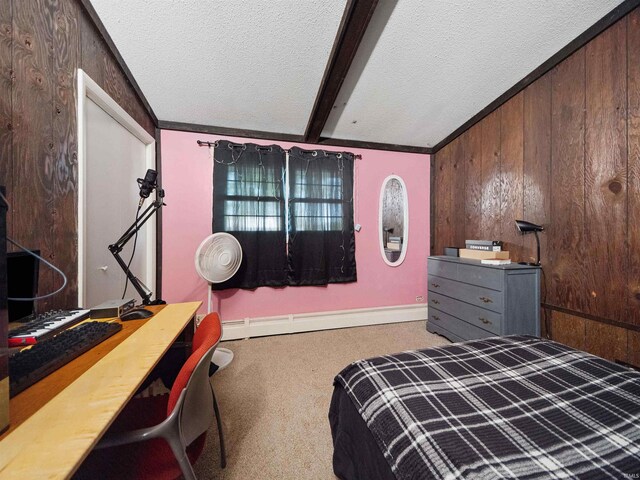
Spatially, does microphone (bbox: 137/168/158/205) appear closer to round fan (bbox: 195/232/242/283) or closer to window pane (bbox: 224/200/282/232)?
round fan (bbox: 195/232/242/283)

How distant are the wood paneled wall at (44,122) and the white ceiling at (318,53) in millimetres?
384

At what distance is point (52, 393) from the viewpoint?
654 mm

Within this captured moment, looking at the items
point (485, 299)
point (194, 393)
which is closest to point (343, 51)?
point (194, 393)

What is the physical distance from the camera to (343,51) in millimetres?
1650

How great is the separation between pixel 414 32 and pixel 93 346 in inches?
106

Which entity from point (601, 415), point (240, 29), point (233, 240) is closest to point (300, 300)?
point (233, 240)

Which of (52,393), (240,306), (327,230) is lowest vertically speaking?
(240,306)

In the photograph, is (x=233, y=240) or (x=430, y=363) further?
(x=233, y=240)

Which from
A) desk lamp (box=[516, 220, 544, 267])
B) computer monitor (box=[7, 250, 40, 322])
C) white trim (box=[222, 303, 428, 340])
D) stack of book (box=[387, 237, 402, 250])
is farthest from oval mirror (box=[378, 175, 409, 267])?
computer monitor (box=[7, 250, 40, 322])

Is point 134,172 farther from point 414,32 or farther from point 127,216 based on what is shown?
point 414,32

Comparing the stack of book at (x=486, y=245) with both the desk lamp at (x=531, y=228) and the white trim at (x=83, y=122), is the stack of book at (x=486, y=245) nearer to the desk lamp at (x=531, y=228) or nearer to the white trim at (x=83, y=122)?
the desk lamp at (x=531, y=228)

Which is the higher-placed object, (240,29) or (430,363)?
(240,29)

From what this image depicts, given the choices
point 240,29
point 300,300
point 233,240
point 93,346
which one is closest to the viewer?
point 93,346

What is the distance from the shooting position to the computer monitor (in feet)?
3.02
